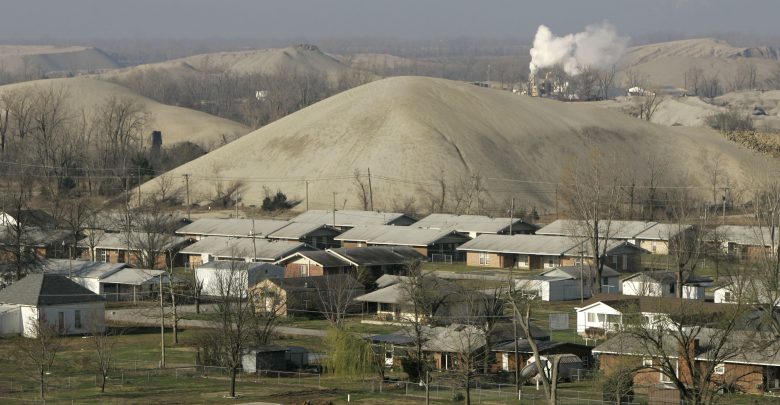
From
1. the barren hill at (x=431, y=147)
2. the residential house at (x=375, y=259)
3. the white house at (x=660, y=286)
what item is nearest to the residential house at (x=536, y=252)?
the residential house at (x=375, y=259)

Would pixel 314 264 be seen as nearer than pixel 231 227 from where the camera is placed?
Yes

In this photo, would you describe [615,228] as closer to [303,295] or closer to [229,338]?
[303,295]

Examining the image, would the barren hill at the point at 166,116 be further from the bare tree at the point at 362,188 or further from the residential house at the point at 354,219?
the residential house at the point at 354,219

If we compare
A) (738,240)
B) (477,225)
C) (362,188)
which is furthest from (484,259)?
(362,188)

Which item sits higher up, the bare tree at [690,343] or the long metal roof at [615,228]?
the long metal roof at [615,228]

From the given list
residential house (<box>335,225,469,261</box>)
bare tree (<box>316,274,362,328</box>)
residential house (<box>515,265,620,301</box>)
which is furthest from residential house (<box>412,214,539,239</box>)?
bare tree (<box>316,274,362,328</box>)

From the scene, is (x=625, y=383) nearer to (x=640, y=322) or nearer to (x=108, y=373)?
(x=640, y=322)

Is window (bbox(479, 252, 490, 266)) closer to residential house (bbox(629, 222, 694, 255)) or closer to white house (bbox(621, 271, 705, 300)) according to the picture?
residential house (bbox(629, 222, 694, 255))
